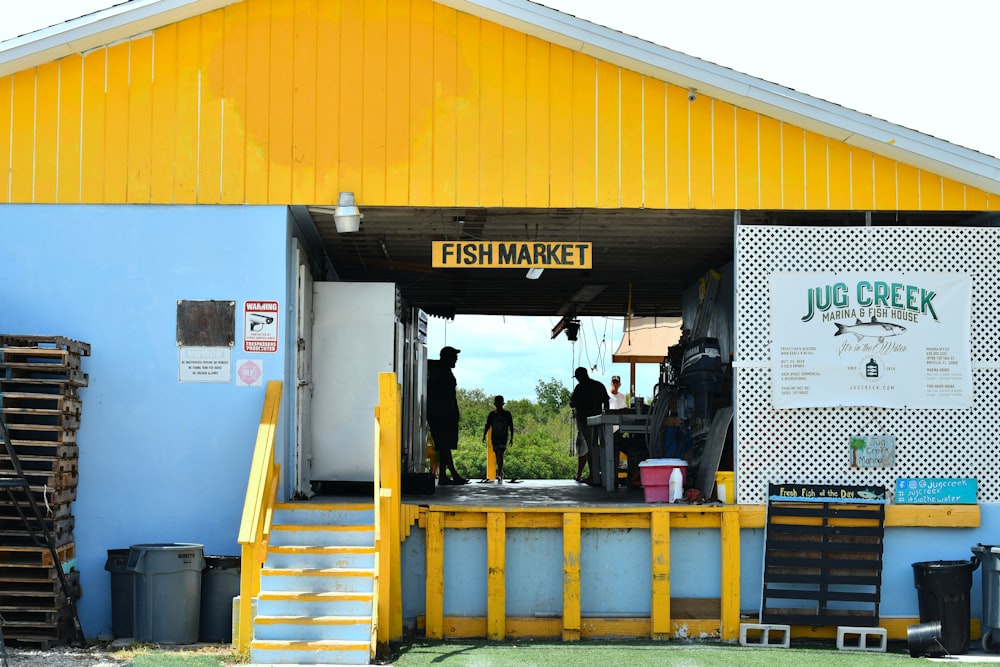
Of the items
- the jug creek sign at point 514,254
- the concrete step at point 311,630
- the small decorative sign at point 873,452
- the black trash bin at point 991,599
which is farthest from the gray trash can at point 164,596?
the black trash bin at point 991,599

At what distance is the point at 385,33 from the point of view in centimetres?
1148

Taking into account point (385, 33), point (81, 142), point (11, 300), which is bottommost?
point (11, 300)

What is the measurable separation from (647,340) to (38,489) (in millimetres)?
14386

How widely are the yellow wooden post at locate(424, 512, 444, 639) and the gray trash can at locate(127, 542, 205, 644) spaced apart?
2.17 m

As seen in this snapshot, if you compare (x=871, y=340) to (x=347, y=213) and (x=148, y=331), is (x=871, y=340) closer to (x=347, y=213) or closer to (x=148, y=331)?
(x=347, y=213)

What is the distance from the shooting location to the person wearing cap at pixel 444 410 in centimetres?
1672

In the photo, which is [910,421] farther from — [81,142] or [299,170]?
[81,142]

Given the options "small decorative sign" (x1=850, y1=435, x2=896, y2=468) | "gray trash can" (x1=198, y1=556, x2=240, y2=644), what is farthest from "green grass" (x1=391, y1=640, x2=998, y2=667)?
"small decorative sign" (x1=850, y1=435, x2=896, y2=468)

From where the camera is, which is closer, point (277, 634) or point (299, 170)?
point (277, 634)

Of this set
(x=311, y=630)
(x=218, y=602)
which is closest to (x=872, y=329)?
(x=311, y=630)

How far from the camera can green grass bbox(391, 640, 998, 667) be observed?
972 cm

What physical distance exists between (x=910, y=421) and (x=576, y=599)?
374 cm

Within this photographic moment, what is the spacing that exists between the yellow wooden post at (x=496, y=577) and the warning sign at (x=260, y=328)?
8.95ft

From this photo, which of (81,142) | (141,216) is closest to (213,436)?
(141,216)
